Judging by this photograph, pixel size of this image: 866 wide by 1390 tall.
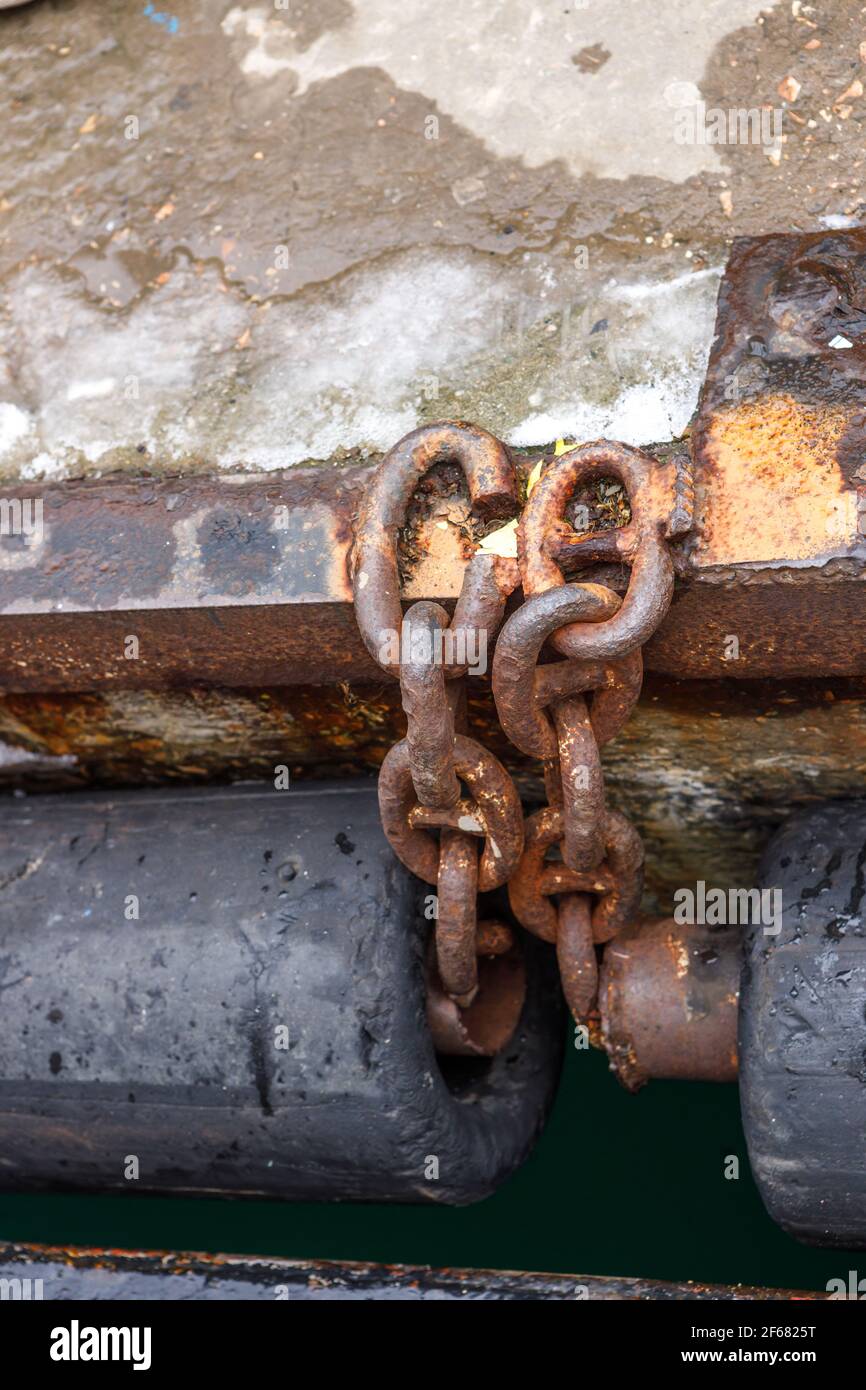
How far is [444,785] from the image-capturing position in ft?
4.73

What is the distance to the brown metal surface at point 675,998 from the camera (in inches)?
68.1

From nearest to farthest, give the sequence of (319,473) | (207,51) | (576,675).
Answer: (576,675)
(319,473)
(207,51)

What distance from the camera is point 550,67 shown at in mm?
1884

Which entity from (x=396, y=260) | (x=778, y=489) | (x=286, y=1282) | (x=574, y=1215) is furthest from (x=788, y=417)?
(x=574, y=1215)

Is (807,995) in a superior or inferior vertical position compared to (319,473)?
inferior

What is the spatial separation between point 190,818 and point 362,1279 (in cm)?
65

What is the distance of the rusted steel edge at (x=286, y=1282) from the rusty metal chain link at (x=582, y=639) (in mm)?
534

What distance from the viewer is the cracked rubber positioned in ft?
4.90

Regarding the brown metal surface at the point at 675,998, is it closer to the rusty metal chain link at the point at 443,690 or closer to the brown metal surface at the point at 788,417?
the rusty metal chain link at the point at 443,690

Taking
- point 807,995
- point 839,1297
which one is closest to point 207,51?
point 807,995

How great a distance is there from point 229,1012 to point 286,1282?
36 cm

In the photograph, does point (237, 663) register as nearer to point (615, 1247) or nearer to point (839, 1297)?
point (839, 1297)

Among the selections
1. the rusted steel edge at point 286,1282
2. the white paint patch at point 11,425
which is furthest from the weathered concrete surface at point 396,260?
the rusted steel edge at point 286,1282

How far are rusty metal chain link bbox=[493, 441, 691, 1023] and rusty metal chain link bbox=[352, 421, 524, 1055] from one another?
0.05 metres
